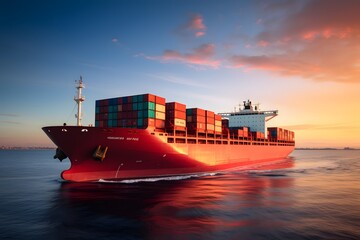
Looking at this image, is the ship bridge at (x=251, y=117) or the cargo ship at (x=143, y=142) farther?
the ship bridge at (x=251, y=117)

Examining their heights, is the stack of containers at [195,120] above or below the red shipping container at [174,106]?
below

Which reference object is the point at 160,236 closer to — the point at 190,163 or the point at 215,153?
the point at 190,163

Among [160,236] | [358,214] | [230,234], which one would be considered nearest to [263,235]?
[230,234]

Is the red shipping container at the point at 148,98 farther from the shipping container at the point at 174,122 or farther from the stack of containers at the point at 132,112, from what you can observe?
the shipping container at the point at 174,122

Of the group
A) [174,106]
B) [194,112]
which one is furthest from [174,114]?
[194,112]

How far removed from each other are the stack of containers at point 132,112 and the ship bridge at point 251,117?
116ft

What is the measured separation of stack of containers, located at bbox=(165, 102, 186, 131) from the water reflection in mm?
8411

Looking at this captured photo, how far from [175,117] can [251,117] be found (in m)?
34.6

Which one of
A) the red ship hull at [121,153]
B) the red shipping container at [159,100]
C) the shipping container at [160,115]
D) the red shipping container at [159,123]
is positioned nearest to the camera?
the red ship hull at [121,153]

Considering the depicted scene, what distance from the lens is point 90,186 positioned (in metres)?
23.4

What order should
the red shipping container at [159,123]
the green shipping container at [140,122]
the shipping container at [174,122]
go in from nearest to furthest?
the green shipping container at [140,122], the red shipping container at [159,123], the shipping container at [174,122]

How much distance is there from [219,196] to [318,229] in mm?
8710

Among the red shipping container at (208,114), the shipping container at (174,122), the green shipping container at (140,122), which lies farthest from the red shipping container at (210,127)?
the green shipping container at (140,122)

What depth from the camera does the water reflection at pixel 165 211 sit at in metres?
12.6
